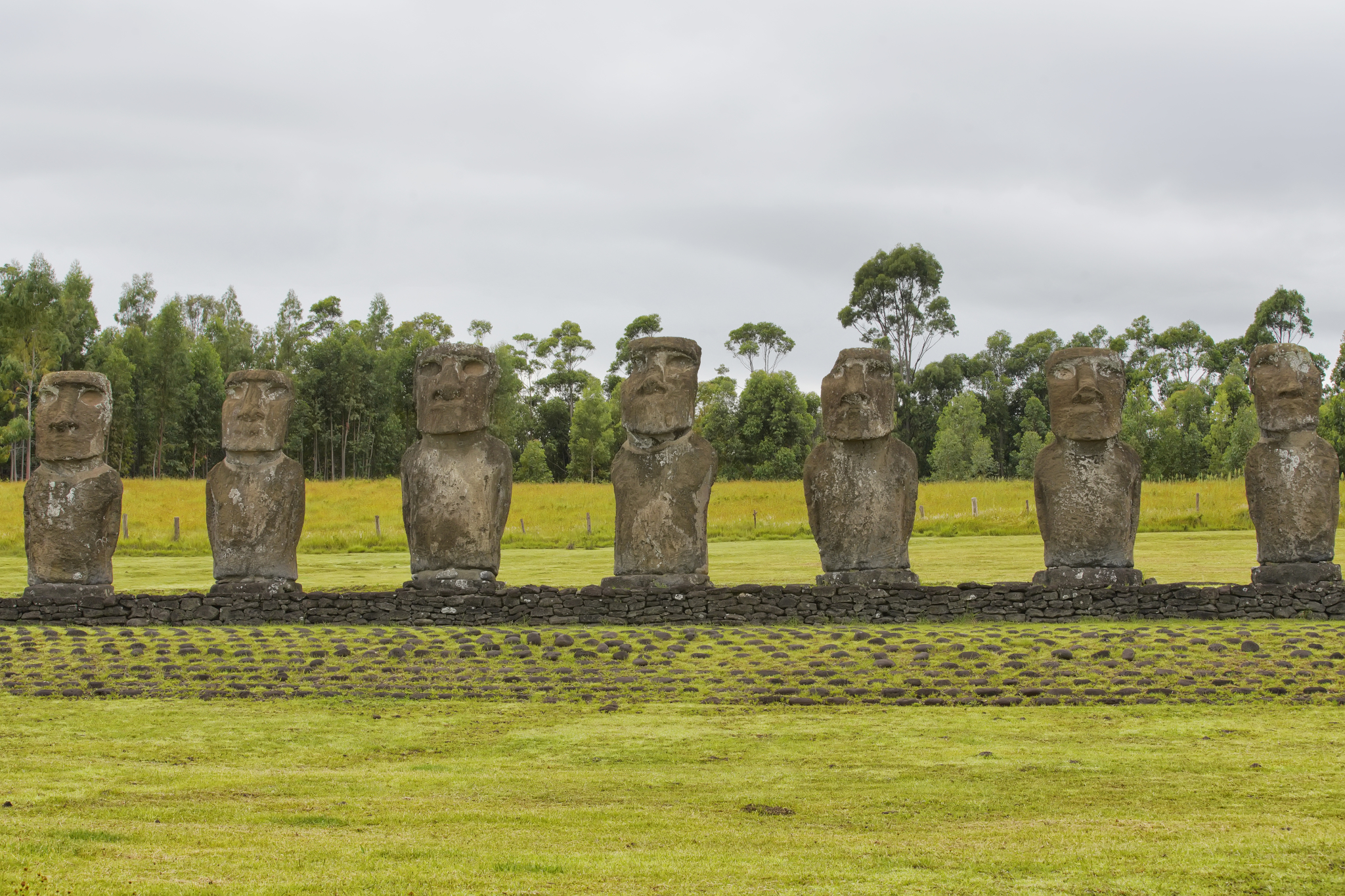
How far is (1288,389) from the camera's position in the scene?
15.4m

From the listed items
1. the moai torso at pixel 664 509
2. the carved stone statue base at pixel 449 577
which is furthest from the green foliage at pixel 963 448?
the carved stone statue base at pixel 449 577

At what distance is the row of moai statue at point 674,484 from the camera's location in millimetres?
15258

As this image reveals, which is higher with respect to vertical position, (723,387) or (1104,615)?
(723,387)

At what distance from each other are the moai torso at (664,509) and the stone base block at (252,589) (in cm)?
383

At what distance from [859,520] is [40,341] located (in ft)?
125

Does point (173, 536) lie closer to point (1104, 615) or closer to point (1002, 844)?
point (1104, 615)

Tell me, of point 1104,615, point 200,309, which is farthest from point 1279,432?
point 200,309

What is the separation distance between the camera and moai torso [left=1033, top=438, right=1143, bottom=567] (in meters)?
15.2

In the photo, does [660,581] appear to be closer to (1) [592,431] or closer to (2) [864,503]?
(2) [864,503]

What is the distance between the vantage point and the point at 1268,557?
15.3 metres

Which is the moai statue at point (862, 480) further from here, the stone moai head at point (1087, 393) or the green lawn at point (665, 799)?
the green lawn at point (665, 799)

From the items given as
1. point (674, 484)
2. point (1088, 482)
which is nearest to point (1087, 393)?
point (1088, 482)

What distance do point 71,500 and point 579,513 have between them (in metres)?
19.9

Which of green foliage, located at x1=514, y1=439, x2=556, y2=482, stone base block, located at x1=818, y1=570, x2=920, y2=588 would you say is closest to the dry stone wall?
stone base block, located at x1=818, y1=570, x2=920, y2=588
